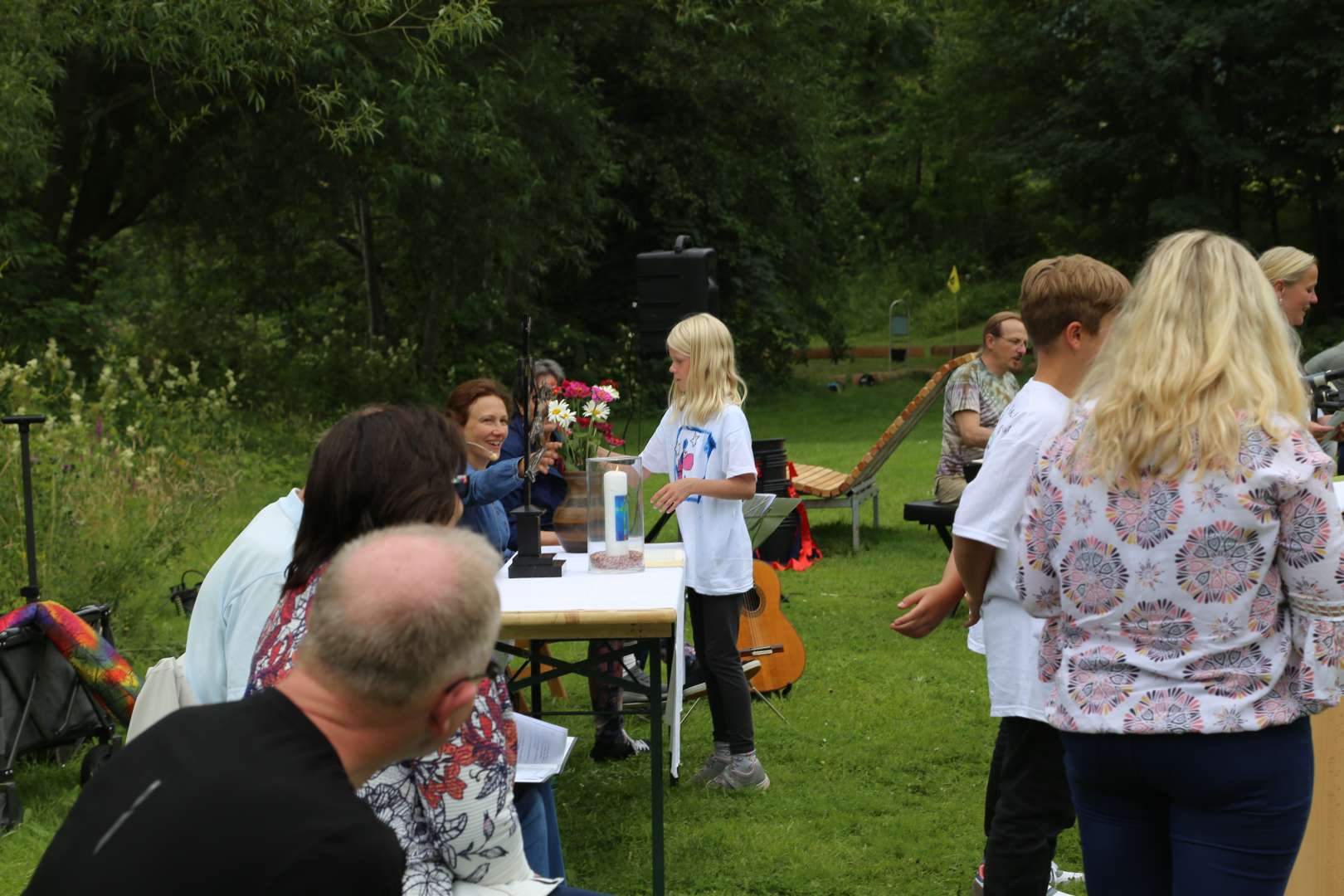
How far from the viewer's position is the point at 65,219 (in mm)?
20234

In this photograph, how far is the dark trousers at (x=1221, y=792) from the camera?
2.35 m

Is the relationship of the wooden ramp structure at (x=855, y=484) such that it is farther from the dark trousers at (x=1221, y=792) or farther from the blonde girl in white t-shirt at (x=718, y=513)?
the dark trousers at (x=1221, y=792)

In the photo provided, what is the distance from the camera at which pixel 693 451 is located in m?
5.21

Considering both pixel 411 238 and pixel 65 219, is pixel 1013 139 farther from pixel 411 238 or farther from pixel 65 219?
pixel 65 219

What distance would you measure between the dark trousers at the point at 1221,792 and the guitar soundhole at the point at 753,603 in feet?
13.2

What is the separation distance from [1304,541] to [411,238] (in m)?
17.7

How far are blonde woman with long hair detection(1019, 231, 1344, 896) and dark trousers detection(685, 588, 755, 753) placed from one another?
2799mm

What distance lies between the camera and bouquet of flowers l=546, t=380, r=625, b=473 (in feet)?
18.5

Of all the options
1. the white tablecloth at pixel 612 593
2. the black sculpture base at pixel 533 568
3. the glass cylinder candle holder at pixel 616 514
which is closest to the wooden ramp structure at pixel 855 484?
the white tablecloth at pixel 612 593

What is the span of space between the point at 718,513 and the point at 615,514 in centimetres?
69

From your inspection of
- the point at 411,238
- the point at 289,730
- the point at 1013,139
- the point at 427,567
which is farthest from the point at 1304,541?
the point at 1013,139

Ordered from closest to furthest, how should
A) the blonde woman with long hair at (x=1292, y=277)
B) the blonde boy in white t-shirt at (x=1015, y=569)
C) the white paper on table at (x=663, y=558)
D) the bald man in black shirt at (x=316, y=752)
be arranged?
the bald man in black shirt at (x=316, y=752) < the blonde boy in white t-shirt at (x=1015, y=569) < the white paper on table at (x=663, y=558) < the blonde woman with long hair at (x=1292, y=277)

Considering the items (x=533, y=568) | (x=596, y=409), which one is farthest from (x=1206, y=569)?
(x=596, y=409)

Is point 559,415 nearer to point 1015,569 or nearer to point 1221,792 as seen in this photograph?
point 1015,569
